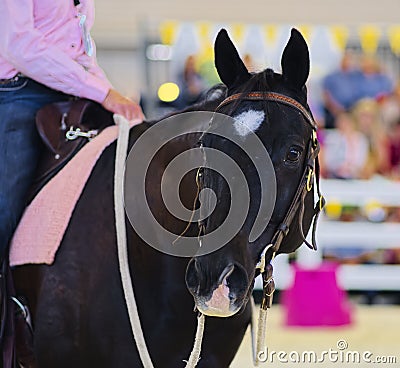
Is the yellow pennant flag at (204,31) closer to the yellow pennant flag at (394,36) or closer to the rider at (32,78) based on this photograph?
the yellow pennant flag at (394,36)

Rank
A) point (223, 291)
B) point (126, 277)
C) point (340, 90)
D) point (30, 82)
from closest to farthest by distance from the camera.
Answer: point (223, 291) < point (126, 277) < point (30, 82) < point (340, 90)

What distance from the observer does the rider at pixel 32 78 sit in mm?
2969

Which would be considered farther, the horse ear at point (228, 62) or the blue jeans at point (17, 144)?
the blue jeans at point (17, 144)

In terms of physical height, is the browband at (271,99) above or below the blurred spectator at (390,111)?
above

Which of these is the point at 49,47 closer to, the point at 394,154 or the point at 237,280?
the point at 237,280

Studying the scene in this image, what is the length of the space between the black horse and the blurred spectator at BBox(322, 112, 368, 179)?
5168mm

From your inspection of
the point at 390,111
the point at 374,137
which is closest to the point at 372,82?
the point at 390,111

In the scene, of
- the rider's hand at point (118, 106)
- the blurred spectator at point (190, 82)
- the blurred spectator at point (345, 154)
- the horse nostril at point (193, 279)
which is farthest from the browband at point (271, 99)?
the blurred spectator at point (345, 154)

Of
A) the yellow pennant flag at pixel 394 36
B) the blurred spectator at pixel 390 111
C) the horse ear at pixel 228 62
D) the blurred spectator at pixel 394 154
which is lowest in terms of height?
the blurred spectator at pixel 394 154

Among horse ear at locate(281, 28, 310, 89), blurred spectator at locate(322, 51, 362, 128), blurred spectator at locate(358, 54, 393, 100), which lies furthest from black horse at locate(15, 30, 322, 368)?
blurred spectator at locate(358, 54, 393, 100)

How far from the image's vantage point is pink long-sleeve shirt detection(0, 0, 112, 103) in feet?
9.75

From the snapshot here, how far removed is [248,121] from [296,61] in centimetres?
30

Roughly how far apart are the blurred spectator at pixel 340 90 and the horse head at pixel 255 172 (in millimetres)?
6042

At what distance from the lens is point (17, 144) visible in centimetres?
303
